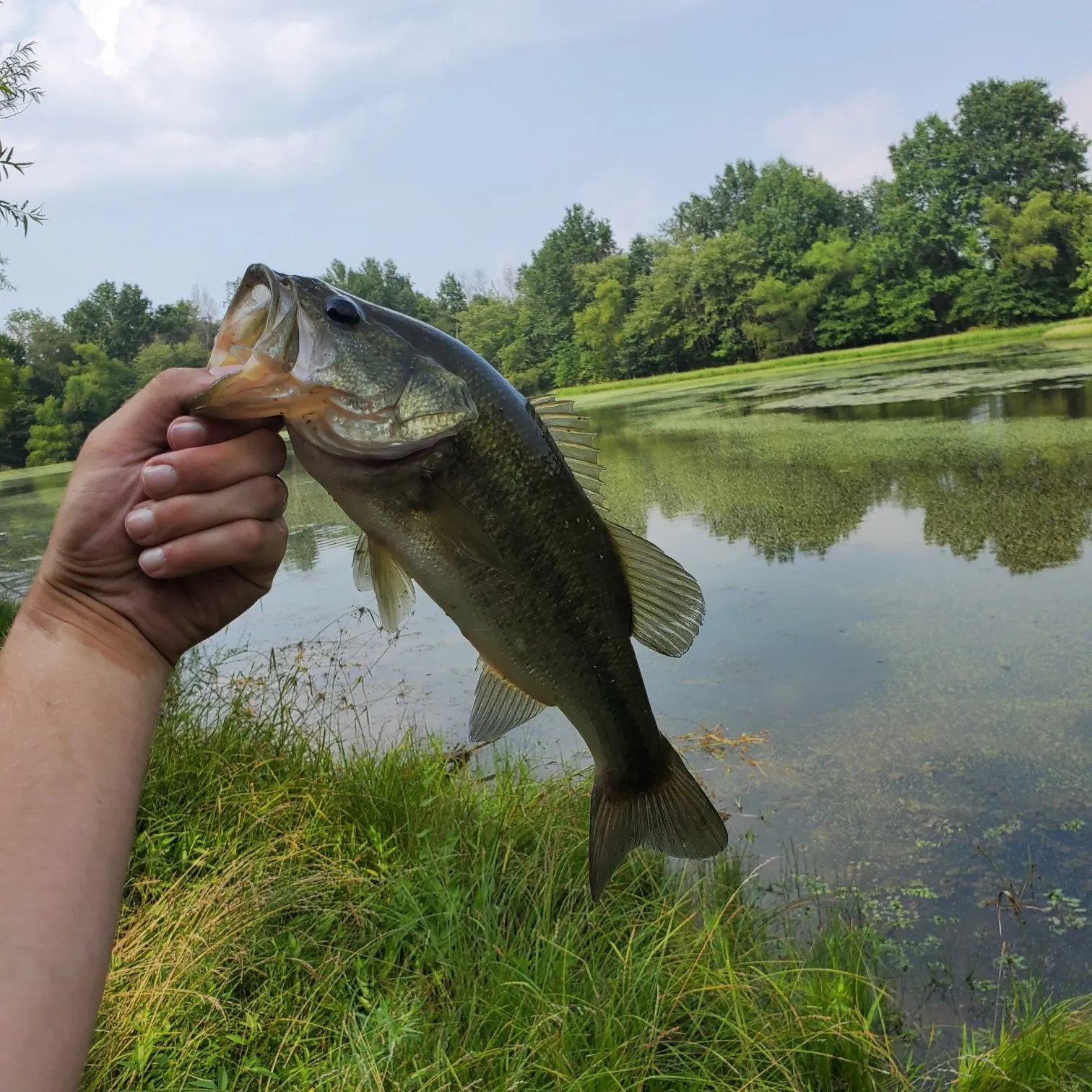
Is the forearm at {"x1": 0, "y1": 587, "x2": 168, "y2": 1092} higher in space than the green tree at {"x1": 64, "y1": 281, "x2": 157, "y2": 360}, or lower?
lower

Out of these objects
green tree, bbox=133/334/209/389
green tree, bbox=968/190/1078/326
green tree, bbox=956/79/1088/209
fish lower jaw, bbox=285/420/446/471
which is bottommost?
fish lower jaw, bbox=285/420/446/471

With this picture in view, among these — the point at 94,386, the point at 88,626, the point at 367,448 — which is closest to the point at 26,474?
the point at 94,386

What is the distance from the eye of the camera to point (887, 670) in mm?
5895

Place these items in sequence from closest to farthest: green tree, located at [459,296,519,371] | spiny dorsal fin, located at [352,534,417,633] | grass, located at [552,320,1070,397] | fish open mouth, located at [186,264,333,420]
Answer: fish open mouth, located at [186,264,333,420] < spiny dorsal fin, located at [352,534,417,633] < grass, located at [552,320,1070,397] < green tree, located at [459,296,519,371]

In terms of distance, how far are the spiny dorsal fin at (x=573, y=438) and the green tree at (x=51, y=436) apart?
134 ft

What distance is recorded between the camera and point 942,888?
3.75m

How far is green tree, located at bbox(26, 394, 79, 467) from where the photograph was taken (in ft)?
123

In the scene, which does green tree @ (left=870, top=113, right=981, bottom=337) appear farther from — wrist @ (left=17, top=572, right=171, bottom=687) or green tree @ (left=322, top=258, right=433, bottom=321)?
wrist @ (left=17, top=572, right=171, bottom=687)

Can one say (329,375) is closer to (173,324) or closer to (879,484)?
(879,484)

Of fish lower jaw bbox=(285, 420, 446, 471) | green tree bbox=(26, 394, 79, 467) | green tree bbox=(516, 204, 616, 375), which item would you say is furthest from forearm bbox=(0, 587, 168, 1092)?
green tree bbox=(516, 204, 616, 375)

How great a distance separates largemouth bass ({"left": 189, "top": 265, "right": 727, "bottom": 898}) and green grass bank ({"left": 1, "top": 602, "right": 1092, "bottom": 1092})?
0.97 m

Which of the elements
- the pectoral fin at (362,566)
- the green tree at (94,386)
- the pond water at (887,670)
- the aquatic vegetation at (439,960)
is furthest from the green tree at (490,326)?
the pectoral fin at (362,566)

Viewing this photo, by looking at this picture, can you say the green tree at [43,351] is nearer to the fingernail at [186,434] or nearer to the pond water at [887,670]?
the pond water at [887,670]

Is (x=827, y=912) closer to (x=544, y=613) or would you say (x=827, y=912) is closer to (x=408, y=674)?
(x=544, y=613)
